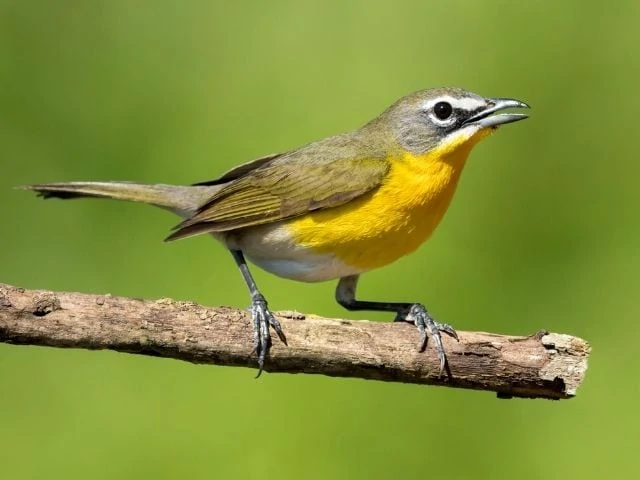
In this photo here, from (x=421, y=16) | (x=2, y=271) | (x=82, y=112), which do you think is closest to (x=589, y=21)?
(x=421, y=16)

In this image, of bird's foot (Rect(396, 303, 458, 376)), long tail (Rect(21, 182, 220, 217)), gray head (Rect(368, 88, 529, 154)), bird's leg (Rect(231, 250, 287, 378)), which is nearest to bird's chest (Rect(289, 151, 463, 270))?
gray head (Rect(368, 88, 529, 154))

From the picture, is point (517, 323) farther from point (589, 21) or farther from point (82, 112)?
point (82, 112)

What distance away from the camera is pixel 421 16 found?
8359 mm

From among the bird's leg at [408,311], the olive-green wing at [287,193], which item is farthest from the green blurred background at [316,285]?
the olive-green wing at [287,193]

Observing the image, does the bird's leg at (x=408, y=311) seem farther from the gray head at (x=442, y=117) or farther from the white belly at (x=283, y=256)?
the gray head at (x=442, y=117)

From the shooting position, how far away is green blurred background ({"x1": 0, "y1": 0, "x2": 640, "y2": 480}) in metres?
6.54


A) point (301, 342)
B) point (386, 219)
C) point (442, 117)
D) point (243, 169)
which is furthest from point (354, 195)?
point (301, 342)

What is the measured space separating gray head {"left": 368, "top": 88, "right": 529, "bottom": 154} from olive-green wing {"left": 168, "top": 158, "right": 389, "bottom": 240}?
309 mm

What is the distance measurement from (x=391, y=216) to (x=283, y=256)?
75 centimetres

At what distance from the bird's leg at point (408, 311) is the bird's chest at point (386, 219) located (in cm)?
37

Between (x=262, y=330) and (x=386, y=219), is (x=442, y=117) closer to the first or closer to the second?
(x=386, y=219)

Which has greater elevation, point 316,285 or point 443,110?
point 443,110

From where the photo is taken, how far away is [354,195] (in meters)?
6.03

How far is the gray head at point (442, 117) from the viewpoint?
610 cm
